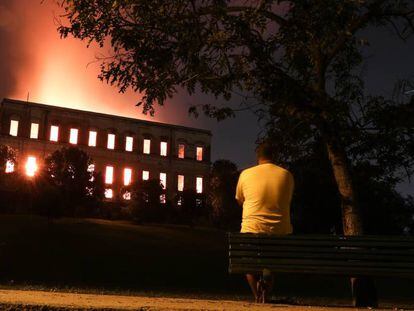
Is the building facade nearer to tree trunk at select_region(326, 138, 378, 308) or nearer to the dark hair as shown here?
tree trunk at select_region(326, 138, 378, 308)

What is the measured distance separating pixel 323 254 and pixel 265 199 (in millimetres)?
1097

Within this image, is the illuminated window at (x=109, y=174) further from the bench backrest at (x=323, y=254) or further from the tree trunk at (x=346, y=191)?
the bench backrest at (x=323, y=254)

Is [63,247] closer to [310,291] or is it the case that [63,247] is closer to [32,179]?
[310,291]

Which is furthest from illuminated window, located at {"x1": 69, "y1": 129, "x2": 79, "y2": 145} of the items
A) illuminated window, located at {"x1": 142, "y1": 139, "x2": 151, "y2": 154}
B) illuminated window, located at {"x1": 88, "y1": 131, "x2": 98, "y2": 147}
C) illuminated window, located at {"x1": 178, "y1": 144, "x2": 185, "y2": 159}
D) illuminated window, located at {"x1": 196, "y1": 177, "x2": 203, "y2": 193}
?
illuminated window, located at {"x1": 196, "y1": 177, "x2": 203, "y2": 193}

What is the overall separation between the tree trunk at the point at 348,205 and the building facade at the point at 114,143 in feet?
204

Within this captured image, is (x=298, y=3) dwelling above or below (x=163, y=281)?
above

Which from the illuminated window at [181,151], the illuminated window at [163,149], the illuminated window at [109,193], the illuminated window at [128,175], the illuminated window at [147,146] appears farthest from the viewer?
the illuminated window at [181,151]

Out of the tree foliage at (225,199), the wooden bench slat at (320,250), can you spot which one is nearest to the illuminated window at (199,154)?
the tree foliage at (225,199)

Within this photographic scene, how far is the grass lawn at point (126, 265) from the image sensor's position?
2050 centimetres

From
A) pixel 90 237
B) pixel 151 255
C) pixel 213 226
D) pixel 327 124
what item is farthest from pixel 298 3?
pixel 213 226

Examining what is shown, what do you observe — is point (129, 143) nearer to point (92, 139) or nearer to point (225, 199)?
point (92, 139)

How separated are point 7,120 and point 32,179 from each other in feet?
92.8

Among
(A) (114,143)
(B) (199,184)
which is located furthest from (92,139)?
(B) (199,184)

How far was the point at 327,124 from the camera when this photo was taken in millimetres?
10719
